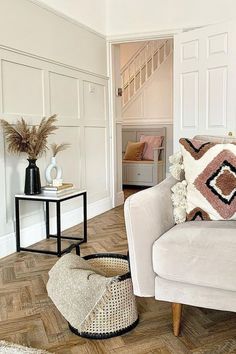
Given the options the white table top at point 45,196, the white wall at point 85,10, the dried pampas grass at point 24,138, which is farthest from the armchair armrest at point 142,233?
the white wall at point 85,10

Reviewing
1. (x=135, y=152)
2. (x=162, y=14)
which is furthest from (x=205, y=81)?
(x=135, y=152)

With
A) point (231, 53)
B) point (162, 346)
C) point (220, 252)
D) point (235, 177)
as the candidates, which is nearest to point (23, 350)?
point (162, 346)

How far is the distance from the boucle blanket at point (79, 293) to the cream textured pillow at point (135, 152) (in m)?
4.84

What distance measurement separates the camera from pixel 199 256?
172 centimetres

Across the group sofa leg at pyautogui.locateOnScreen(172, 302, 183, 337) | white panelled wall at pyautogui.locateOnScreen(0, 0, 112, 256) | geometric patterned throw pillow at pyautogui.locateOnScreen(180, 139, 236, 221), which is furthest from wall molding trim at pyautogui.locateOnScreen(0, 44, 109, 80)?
sofa leg at pyautogui.locateOnScreen(172, 302, 183, 337)

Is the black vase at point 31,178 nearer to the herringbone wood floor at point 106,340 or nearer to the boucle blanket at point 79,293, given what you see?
the herringbone wood floor at point 106,340

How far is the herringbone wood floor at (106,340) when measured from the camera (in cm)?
180

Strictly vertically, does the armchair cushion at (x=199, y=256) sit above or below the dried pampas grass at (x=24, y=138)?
below

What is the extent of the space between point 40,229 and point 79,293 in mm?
1845

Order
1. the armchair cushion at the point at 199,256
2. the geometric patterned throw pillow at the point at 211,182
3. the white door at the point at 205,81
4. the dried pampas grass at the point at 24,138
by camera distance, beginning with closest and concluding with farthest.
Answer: the armchair cushion at the point at 199,256, the geometric patterned throw pillow at the point at 211,182, the dried pampas grass at the point at 24,138, the white door at the point at 205,81

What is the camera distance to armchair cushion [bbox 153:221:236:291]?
168 cm

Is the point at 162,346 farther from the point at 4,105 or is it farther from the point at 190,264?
the point at 4,105

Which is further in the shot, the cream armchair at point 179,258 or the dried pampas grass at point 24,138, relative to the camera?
the dried pampas grass at point 24,138

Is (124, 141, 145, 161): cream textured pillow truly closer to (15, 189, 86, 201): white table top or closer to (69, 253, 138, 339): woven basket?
(15, 189, 86, 201): white table top
